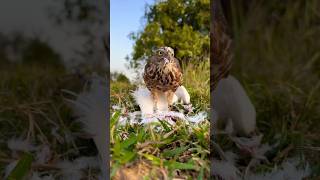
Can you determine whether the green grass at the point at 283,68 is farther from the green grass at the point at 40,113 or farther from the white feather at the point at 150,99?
the green grass at the point at 40,113

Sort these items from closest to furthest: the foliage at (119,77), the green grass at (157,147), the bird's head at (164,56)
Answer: the green grass at (157,147), the bird's head at (164,56), the foliage at (119,77)

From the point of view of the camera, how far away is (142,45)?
1.83m

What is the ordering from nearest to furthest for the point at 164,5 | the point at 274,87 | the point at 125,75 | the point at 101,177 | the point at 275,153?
the point at 101,177
the point at 275,153
the point at 274,87
the point at 125,75
the point at 164,5

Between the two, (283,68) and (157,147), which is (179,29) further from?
(157,147)

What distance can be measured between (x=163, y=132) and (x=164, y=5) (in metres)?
0.55

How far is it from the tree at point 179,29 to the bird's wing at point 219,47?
1.09 ft


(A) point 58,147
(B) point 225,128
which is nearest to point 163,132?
(B) point 225,128

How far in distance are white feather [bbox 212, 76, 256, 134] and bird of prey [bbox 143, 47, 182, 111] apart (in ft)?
0.63

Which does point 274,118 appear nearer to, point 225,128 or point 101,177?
point 225,128

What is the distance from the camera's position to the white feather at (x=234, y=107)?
154 centimetres

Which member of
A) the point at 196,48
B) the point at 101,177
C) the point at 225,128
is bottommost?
the point at 101,177

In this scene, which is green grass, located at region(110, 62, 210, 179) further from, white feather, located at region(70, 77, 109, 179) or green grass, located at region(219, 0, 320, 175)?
green grass, located at region(219, 0, 320, 175)

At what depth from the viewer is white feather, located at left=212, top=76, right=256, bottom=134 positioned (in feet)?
5.04

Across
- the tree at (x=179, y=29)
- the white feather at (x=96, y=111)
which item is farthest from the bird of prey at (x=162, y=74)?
the white feather at (x=96, y=111)
